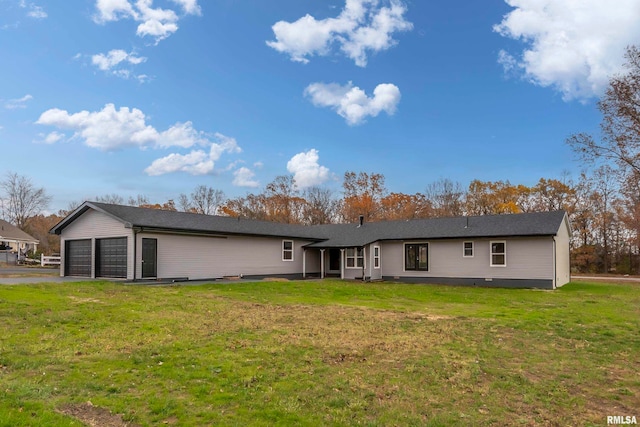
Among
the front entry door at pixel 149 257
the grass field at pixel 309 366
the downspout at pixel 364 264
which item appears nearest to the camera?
the grass field at pixel 309 366

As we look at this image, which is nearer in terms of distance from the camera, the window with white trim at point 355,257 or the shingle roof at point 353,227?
the shingle roof at point 353,227

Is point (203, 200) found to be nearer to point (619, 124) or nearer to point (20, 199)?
point (20, 199)

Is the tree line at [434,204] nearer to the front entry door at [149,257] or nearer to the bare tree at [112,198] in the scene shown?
the bare tree at [112,198]

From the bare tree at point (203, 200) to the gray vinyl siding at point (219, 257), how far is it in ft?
88.4

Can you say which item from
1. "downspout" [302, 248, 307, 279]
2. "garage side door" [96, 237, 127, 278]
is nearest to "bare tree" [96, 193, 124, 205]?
"downspout" [302, 248, 307, 279]

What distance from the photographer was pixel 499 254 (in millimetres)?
21625

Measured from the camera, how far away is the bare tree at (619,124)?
8.47m

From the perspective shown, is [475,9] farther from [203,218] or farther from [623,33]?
[203,218]

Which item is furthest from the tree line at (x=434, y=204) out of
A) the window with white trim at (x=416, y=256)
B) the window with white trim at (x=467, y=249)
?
the window with white trim at (x=416, y=256)

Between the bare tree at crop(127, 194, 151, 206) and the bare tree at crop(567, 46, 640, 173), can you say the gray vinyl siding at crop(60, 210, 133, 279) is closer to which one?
the bare tree at crop(567, 46, 640, 173)

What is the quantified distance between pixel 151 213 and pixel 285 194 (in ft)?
92.4

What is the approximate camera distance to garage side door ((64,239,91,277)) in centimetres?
2141

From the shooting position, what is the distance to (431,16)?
19.7 meters

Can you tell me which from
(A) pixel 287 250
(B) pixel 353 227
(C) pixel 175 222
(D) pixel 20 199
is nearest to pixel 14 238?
(D) pixel 20 199
